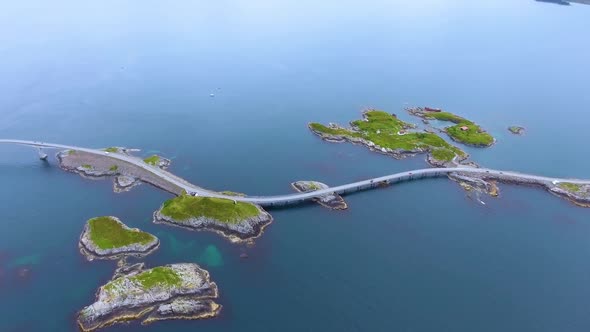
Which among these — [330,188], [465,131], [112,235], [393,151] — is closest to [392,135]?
[393,151]

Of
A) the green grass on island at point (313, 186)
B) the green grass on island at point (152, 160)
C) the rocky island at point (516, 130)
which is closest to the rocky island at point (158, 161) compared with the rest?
the green grass on island at point (152, 160)

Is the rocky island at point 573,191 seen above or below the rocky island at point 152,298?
below

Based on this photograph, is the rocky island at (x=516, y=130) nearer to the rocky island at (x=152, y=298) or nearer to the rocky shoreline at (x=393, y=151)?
the rocky shoreline at (x=393, y=151)

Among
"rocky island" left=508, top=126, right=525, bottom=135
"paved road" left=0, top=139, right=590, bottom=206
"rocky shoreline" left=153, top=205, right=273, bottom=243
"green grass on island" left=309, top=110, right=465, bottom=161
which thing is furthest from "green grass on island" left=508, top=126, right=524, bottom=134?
"rocky shoreline" left=153, top=205, right=273, bottom=243

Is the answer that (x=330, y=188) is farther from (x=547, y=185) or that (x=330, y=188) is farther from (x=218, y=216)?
(x=547, y=185)

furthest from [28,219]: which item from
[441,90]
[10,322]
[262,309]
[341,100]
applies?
[441,90]

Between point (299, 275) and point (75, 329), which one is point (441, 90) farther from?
point (75, 329)

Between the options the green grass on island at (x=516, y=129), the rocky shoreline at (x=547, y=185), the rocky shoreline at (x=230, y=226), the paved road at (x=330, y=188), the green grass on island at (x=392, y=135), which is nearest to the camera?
the rocky shoreline at (x=230, y=226)
